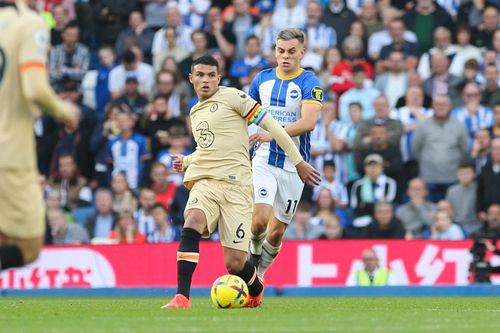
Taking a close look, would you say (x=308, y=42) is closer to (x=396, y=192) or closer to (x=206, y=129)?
(x=396, y=192)

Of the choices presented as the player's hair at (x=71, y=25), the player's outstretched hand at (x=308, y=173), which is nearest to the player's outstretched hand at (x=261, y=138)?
the player's outstretched hand at (x=308, y=173)

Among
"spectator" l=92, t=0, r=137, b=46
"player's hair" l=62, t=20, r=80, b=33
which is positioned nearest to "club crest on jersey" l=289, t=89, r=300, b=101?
"player's hair" l=62, t=20, r=80, b=33

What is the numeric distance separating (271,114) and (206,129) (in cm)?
132

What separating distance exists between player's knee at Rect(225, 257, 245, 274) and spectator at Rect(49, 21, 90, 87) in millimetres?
11286

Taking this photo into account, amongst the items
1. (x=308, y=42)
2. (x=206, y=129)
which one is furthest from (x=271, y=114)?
(x=308, y=42)

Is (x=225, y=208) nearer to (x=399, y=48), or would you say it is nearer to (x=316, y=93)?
(x=316, y=93)

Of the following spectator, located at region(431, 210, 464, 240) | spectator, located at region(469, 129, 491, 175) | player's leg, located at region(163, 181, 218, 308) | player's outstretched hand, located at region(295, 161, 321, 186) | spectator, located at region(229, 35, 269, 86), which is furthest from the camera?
spectator, located at region(229, 35, 269, 86)

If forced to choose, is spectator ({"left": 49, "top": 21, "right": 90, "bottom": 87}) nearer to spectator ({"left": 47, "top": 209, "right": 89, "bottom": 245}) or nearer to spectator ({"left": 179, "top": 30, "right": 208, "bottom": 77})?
spectator ({"left": 179, "top": 30, "right": 208, "bottom": 77})

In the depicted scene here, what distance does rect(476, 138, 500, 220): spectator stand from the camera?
62.5ft

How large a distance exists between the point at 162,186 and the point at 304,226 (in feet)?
8.19

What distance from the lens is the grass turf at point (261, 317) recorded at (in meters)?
10.1

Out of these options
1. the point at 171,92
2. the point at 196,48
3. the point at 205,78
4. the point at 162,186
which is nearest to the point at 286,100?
the point at 205,78

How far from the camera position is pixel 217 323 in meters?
10.5

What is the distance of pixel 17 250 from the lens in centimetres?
966
